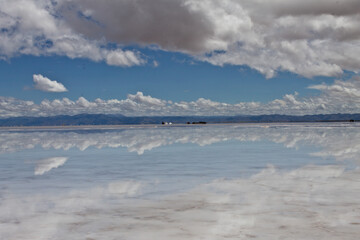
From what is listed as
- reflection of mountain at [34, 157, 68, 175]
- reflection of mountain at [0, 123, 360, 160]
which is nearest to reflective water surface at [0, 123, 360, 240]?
reflection of mountain at [34, 157, 68, 175]

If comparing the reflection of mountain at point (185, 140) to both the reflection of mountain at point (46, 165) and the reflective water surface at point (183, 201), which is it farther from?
the reflective water surface at point (183, 201)

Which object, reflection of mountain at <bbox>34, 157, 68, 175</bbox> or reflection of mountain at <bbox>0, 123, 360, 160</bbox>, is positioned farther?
reflection of mountain at <bbox>0, 123, 360, 160</bbox>

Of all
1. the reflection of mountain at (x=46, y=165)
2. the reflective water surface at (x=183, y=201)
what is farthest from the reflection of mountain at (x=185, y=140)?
the reflective water surface at (x=183, y=201)

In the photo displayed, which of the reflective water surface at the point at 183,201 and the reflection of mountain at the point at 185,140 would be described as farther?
the reflection of mountain at the point at 185,140

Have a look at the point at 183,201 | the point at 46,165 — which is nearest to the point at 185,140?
the point at 46,165

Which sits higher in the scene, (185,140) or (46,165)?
(185,140)

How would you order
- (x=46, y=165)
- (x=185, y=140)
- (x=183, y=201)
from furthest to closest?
(x=185, y=140)
(x=46, y=165)
(x=183, y=201)

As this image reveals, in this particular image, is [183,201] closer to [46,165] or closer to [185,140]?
[46,165]

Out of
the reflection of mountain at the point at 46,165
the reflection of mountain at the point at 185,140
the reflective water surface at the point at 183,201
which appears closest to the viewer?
the reflective water surface at the point at 183,201

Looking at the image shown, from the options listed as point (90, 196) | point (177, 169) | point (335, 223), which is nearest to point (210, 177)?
point (177, 169)

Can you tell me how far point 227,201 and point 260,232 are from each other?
291cm

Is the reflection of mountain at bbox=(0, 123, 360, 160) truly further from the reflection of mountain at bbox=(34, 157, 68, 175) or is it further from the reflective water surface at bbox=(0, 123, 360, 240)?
the reflective water surface at bbox=(0, 123, 360, 240)

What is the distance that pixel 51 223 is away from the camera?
27.1ft

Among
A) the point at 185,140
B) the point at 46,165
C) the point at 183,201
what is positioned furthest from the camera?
the point at 185,140
